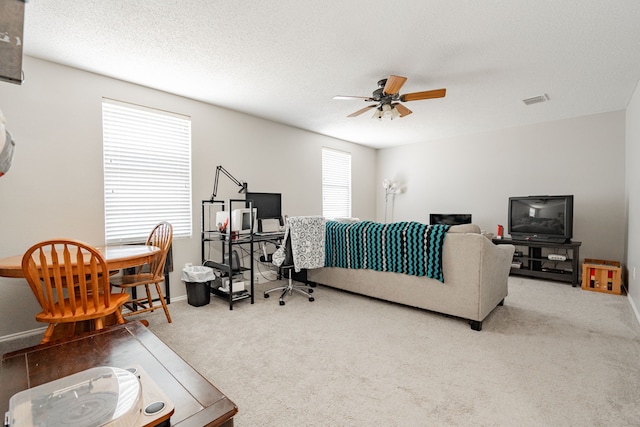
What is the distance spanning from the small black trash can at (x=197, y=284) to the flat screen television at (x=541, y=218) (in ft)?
14.9

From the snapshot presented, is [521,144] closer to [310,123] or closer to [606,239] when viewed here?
[606,239]

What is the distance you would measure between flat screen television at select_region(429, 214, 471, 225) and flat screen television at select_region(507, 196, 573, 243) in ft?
2.23

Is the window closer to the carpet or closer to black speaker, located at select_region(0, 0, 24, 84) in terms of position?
the carpet

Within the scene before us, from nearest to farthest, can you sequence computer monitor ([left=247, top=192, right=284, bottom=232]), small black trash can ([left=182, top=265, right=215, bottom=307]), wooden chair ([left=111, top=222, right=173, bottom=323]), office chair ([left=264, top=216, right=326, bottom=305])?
wooden chair ([left=111, top=222, right=173, bottom=323]) → small black trash can ([left=182, top=265, right=215, bottom=307]) → office chair ([left=264, top=216, right=326, bottom=305]) → computer monitor ([left=247, top=192, right=284, bottom=232])

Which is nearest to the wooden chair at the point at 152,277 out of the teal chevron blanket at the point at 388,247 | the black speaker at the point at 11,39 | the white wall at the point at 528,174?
the teal chevron blanket at the point at 388,247

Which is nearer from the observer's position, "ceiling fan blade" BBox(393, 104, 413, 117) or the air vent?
"ceiling fan blade" BBox(393, 104, 413, 117)

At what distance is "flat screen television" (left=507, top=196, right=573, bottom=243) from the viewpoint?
13.8ft

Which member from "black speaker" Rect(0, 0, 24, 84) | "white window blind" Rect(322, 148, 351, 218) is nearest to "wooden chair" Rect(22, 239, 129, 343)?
"black speaker" Rect(0, 0, 24, 84)

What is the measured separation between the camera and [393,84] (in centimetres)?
280

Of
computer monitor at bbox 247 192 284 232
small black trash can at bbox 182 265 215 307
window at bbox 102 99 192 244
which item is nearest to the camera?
window at bbox 102 99 192 244

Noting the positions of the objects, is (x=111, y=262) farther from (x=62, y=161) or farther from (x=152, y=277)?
(x=62, y=161)

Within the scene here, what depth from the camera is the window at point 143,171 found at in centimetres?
313

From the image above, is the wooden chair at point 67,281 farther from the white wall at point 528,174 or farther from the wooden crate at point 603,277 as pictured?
the white wall at point 528,174

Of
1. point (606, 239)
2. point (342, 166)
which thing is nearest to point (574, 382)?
point (606, 239)
